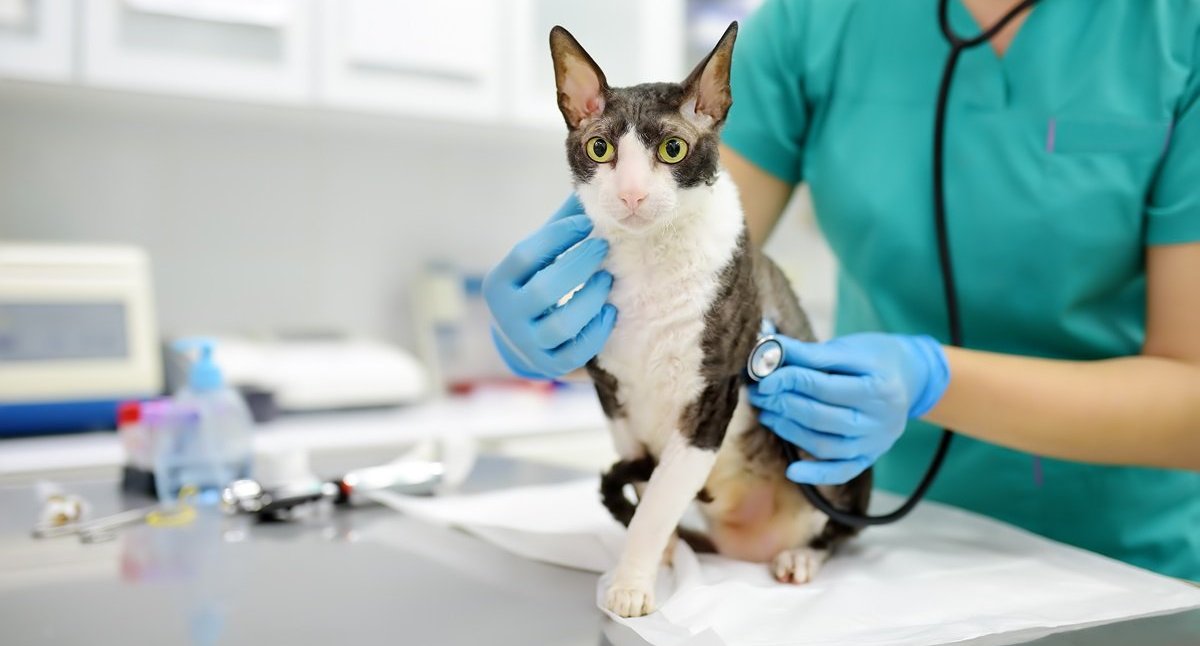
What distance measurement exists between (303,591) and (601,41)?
193 cm

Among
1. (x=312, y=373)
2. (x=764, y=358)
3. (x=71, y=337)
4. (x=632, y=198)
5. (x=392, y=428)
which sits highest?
(x=632, y=198)

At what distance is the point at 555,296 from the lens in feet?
2.71

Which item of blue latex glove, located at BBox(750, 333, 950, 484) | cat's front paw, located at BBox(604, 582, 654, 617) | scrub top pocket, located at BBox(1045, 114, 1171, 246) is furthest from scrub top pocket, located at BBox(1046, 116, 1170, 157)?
cat's front paw, located at BBox(604, 582, 654, 617)

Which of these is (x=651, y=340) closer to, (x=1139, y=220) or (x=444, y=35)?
(x=1139, y=220)

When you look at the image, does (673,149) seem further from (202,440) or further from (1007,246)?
(202,440)

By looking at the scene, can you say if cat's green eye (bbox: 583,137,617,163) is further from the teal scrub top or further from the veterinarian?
the teal scrub top

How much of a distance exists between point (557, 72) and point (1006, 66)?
62 centimetres

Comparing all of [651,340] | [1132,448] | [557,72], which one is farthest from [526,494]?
[1132,448]

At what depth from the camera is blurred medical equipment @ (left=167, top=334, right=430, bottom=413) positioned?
1.97 metres

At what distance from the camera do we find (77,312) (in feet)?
6.07

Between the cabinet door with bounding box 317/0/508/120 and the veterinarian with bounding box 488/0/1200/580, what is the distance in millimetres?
1141

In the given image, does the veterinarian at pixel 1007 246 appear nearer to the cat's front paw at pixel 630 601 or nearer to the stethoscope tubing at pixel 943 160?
the stethoscope tubing at pixel 943 160

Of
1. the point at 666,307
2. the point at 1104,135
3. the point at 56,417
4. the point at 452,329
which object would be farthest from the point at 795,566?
the point at 452,329

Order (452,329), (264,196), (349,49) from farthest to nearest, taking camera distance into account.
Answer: (452,329) < (264,196) < (349,49)
